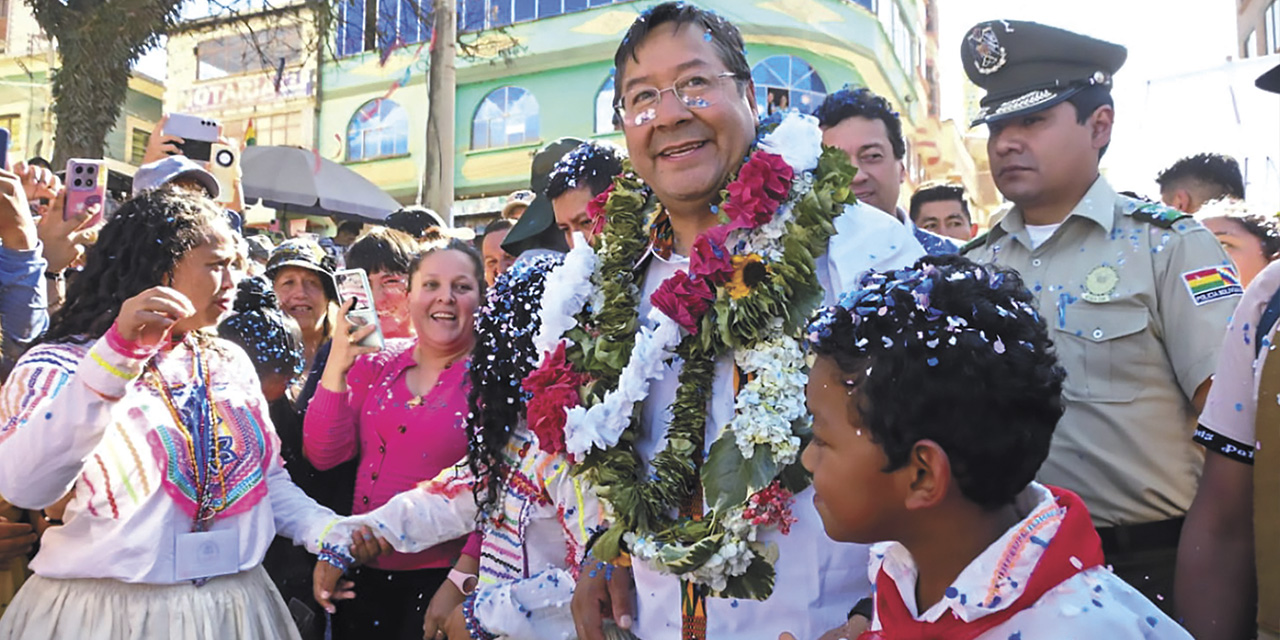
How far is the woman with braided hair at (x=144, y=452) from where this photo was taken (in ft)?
7.78

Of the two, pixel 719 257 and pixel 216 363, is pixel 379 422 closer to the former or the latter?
pixel 216 363

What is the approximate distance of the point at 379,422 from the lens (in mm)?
3520

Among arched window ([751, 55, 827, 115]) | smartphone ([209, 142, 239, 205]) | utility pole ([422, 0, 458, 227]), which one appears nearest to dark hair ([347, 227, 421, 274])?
smartphone ([209, 142, 239, 205])

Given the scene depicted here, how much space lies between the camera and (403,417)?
3.47 meters

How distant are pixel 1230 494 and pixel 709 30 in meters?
1.64

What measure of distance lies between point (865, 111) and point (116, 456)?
3.09 metres

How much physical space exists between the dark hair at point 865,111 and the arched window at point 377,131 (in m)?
21.2

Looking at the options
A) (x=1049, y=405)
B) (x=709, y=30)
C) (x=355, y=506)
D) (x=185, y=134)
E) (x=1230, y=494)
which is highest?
(x=185, y=134)

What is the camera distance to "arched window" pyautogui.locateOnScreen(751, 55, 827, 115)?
69.5 feet

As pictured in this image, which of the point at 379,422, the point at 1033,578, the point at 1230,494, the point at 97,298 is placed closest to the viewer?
the point at 1033,578

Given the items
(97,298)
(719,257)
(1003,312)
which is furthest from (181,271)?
(1003,312)

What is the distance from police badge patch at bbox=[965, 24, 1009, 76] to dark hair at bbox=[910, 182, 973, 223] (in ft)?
9.35

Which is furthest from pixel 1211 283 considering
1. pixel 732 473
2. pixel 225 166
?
pixel 225 166

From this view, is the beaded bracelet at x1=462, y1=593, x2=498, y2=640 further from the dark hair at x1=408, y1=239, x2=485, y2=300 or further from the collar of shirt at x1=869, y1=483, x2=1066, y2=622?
the collar of shirt at x1=869, y1=483, x2=1066, y2=622
